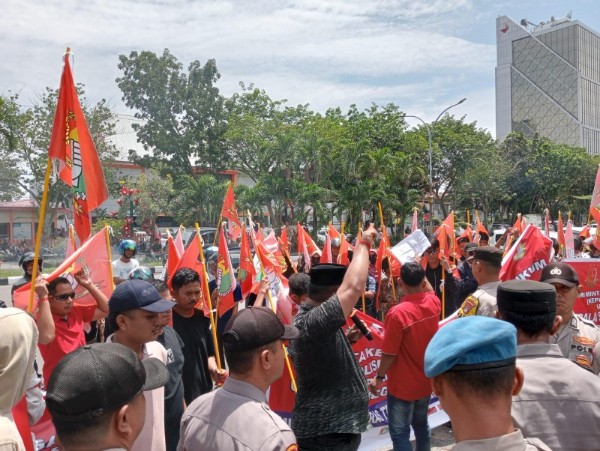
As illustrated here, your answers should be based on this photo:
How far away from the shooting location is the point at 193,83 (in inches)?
1517

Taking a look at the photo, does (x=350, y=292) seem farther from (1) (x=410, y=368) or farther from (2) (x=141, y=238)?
(2) (x=141, y=238)

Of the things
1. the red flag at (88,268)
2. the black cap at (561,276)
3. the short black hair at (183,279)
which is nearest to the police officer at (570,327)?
the black cap at (561,276)

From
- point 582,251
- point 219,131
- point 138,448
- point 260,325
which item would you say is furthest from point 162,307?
point 219,131

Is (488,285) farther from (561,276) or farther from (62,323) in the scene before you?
(62,323)

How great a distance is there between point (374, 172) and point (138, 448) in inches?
1118

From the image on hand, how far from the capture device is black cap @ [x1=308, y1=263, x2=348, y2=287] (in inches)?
122

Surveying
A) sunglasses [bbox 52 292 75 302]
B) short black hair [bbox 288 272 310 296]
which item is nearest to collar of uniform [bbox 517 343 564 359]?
short black hair [bbox 288 272 310 296]

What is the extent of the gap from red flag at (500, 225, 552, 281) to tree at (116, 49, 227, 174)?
33.2 meters

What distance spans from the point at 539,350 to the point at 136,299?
1.98 meters

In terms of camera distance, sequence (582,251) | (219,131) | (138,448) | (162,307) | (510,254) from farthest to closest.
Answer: (219,131) → (582,251) → (510,254) → (162,307) → (138,448)

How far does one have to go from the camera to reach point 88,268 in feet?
15.2

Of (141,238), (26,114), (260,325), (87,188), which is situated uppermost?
(26,114)

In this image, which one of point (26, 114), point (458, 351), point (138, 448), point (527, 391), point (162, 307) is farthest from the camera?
point (26, 114)

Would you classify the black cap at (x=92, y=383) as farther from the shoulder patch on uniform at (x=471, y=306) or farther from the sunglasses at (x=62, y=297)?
the shoulder patch on uniform at (x=471, y=306)
